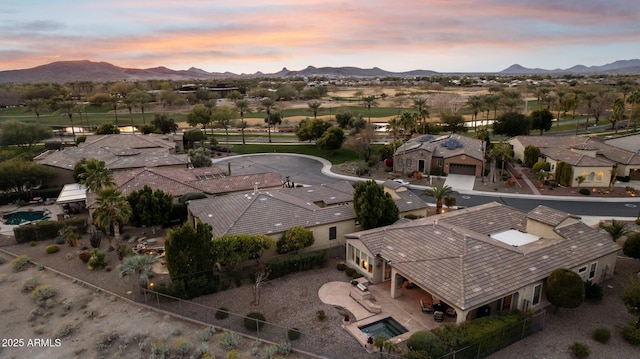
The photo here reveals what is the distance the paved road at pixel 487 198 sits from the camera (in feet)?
164

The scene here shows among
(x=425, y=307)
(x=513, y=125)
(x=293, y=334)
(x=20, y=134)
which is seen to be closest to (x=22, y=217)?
(x=293, y=334)

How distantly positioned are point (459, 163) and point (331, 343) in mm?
50892

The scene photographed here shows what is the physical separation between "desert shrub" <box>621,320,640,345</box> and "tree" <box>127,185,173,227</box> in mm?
40110

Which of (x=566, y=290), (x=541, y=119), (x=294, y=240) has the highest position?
(x=541, y=119)

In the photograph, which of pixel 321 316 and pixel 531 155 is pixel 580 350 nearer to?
pixel 321 316

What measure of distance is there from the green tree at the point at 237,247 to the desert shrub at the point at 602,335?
2385 centimetres

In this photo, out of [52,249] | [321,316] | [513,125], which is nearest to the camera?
[321,316]

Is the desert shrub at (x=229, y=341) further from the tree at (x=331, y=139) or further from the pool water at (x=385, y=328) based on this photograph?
the tree at (x=331, y=139)

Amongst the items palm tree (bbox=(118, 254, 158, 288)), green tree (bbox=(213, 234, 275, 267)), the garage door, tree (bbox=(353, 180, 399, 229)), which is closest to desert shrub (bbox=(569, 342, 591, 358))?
tree (bbox=(353, 180, 399, 229))

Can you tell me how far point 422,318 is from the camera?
89.6ft

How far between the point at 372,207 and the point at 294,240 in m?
8.46

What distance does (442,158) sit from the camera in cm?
6862

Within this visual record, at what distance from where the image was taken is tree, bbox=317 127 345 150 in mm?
82438

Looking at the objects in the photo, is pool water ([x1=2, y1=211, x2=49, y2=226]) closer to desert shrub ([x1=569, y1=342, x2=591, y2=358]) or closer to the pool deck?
the pool deck
